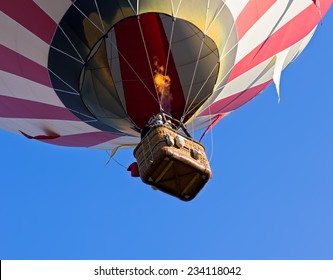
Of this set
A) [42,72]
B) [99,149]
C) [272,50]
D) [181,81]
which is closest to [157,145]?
[181,81]

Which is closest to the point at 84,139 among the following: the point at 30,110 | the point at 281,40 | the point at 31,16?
the point at 30,110

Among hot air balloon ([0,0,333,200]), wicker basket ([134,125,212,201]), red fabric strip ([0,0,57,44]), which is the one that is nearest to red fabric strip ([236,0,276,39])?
hot air balloon ([0,0,333,200])

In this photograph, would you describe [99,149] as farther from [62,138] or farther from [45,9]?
[45,9]

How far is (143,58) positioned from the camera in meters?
7.32

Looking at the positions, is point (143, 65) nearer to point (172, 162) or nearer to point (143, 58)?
point (143, 58)

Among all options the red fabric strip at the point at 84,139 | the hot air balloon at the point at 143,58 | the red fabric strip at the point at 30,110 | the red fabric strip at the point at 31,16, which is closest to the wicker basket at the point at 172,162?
the hot air balloon at the point at 143,58

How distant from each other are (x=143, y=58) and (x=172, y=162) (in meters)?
1.57

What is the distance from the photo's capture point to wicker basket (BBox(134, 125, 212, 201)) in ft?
20.5

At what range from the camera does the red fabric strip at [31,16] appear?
696 cm

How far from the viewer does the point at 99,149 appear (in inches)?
387

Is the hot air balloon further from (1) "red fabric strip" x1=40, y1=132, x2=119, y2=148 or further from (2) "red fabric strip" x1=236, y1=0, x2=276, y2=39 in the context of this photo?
Answer: (1) "red fabric strip" x1=40, y1=132, x2=119, y2=148

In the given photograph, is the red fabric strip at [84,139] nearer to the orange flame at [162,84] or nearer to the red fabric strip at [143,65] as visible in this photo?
the red fabric strip at [143,65]

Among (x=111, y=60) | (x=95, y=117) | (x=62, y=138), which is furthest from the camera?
(x=62, y=138)

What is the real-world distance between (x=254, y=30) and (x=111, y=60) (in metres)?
1.68
